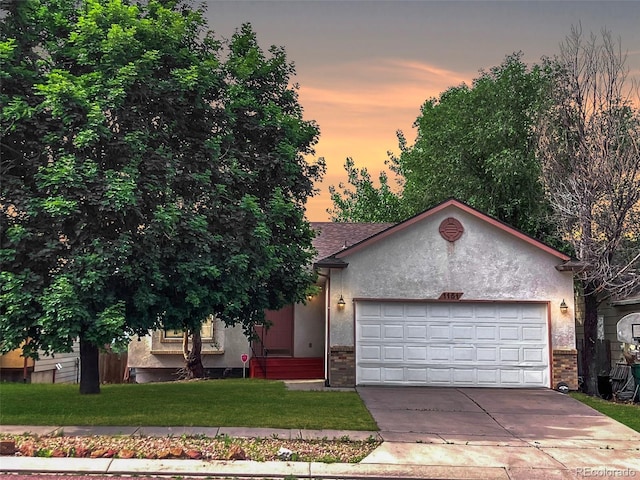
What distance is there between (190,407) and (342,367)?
15.7 ft

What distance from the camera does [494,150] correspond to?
2373 cm

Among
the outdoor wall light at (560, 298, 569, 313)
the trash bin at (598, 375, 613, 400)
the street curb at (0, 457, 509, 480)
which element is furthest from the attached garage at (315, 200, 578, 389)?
the street curb at (0, 457, 509, 480)

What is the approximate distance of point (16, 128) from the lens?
35.2 feet

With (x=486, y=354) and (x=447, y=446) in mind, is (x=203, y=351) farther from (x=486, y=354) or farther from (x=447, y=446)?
(x=447, y=446)

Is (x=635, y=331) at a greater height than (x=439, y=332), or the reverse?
(x=635, y=331)

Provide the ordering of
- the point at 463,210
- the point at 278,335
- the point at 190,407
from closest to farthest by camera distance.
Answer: the point at 190,407 < the point at 463,210 < the point at 278,335

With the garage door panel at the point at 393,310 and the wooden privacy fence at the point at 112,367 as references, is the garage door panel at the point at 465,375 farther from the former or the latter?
the wooden privacy fence at the point at 112,367

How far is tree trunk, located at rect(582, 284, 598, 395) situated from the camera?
55.6 ft

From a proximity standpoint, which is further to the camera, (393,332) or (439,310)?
(439,310)

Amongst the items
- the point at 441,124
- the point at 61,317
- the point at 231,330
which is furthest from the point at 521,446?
the point at 441,124

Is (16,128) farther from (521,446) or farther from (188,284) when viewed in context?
(521,446)

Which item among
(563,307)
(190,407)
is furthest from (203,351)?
(563,307)

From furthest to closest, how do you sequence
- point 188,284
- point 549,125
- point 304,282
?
1. point 549,125
2. point 304,282
3. point 188,284

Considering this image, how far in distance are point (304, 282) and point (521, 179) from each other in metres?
12.3
